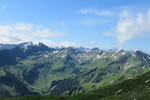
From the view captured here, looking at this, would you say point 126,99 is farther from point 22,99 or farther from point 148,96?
point 22,99

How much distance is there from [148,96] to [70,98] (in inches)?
2444

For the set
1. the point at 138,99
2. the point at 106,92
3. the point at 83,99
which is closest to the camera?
the point at 138,99

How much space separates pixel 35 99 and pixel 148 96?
70.6 m

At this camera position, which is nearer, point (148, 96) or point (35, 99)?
point (148, 96)

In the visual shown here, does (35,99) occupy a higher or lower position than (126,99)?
lower

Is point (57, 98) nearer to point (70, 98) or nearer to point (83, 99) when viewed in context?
point (70, 98)

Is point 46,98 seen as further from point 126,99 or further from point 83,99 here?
point 126,99

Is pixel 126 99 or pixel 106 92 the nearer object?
pixel 126 99

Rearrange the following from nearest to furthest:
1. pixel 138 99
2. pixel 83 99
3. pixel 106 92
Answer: pixel 138 99 < pixel 83 99 < pixel 106 92

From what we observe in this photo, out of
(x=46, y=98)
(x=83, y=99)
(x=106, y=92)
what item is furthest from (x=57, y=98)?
(x=106, y=92)

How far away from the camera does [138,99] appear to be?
4944cm

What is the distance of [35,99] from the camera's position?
10750 cm

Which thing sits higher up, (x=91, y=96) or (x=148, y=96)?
(x=148, y=96)

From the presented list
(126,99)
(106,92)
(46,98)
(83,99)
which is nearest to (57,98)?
(46,98)
